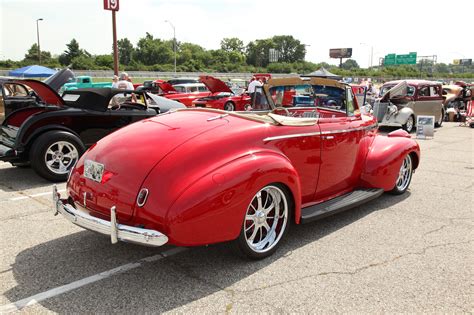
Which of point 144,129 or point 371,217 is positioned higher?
point 144,129

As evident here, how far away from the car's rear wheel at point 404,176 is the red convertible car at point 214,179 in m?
1.13

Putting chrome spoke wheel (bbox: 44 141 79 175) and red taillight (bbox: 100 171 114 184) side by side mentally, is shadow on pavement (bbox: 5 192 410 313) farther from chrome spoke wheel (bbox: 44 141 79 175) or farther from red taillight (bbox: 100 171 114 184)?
chrome spoke wheel (bbox: 44 141 79 175)

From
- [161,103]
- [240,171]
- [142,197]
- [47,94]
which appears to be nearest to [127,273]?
[142,197]

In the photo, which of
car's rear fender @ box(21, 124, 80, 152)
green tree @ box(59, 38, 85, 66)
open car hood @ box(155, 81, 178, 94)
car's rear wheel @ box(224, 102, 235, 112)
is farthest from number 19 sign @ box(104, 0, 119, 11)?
green tree @ box(59, 38, 85, 66)

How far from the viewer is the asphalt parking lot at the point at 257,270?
287 cm

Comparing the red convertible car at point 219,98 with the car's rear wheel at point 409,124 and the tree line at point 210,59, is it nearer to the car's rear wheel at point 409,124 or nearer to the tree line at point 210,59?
the car's rear wheel at point 409,124

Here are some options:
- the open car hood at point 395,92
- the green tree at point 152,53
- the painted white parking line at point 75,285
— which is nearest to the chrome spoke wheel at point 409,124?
the open car hood at point 395,92

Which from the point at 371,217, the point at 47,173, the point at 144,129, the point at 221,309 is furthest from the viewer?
the point at 47,173

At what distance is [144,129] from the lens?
12.7 feet

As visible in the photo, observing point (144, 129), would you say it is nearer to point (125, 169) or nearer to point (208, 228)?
point (125, 169)

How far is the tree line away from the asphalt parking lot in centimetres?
5916

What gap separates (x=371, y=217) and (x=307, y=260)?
61.7 inches

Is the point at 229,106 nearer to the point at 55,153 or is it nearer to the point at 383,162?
the point at 55,153

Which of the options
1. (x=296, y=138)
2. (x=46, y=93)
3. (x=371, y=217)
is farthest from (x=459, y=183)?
(x=46, y=93)
